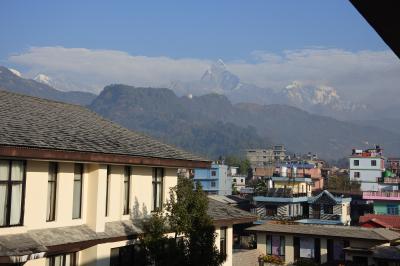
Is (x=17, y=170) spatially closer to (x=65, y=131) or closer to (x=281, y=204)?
(x=65, y=131)

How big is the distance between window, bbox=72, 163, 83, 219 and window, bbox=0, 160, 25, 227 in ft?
8.64

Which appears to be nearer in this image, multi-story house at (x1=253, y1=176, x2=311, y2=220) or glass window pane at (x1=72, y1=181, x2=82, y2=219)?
glass window pane at (x1=72, y1=181, x2=82, y2=219)

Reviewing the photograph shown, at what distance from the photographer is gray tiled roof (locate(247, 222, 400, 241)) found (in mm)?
32969

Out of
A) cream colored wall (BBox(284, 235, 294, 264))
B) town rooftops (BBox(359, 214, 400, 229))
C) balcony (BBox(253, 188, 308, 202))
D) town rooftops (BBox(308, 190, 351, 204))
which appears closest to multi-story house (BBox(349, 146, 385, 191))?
balcony (BBox(253, 188, 308, 202))

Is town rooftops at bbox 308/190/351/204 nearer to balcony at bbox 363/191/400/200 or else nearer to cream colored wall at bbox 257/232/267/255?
balcony at bbox 363/191/400/200

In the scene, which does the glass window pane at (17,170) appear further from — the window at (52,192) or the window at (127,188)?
the window at (127,188)

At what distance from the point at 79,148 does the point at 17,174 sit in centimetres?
225

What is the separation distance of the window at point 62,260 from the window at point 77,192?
1336 millimetres

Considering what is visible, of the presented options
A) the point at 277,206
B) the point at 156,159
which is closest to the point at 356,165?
the point at 277,206

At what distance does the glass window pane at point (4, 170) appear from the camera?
1309 cm

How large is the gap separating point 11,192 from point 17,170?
0.66 metres

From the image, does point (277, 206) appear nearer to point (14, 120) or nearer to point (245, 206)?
point (245, 206)

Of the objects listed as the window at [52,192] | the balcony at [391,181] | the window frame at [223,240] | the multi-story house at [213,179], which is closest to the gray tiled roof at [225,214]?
the window frame at [223,240]

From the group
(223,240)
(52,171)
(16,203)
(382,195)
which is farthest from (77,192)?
(382,195)
